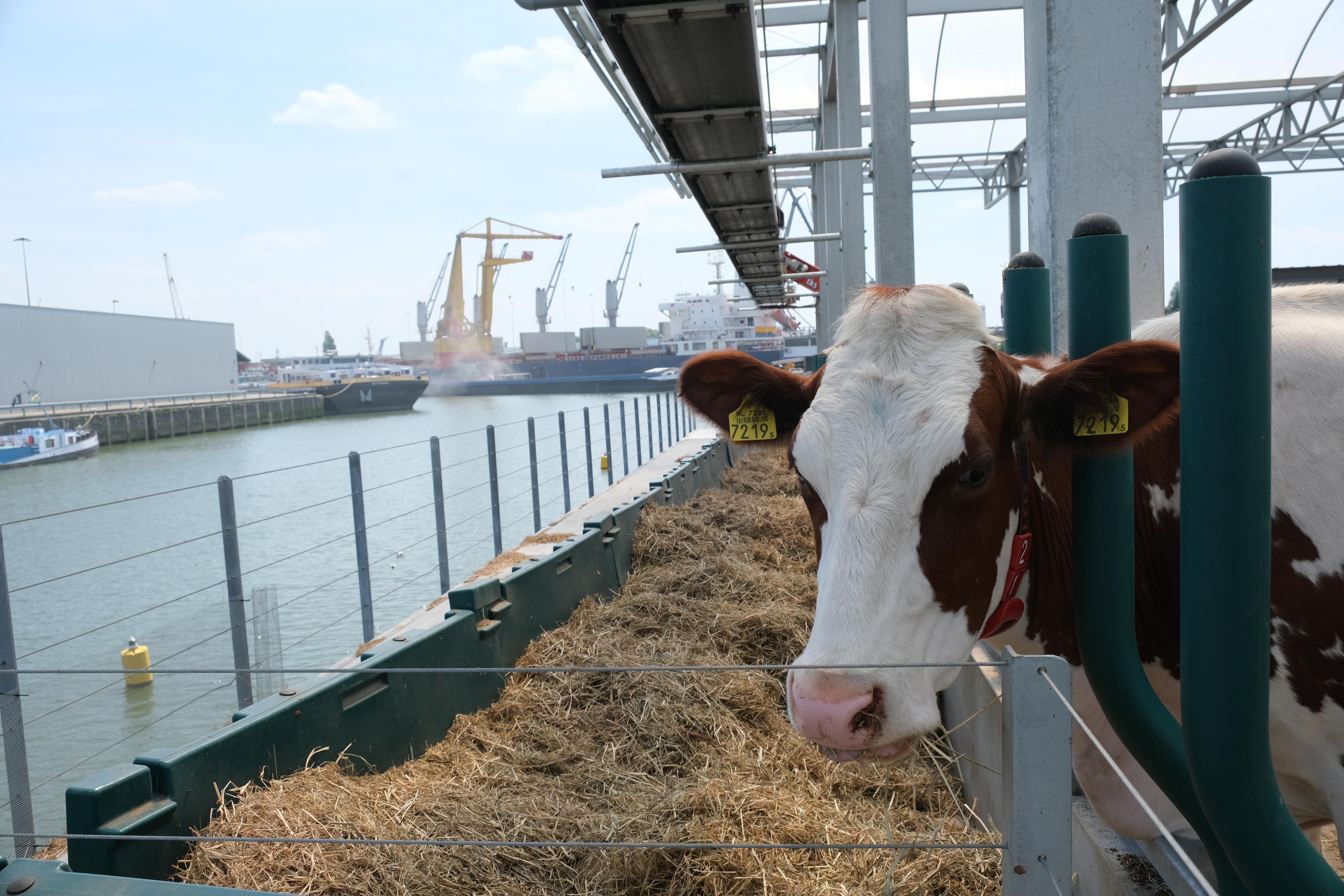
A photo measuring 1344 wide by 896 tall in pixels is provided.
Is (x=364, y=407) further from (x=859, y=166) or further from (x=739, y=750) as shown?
(x=739, y=750)

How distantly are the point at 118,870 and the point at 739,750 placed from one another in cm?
179

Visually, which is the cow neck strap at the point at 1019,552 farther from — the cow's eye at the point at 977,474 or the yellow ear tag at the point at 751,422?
the yellow ear tag at the point at 751,422

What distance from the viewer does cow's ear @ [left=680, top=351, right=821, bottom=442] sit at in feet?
6.79

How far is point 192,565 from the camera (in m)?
10.8

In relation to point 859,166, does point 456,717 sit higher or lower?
lower

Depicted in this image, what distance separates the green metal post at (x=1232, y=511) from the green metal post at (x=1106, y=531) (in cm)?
41

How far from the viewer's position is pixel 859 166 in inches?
402

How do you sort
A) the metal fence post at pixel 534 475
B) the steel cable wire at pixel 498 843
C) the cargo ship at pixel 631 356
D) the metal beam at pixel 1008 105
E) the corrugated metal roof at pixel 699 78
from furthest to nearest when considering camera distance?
the cargo ship at pixel 631 356 < the metal beam at pixel 1008 105 < the metal fence post at pixel 534 475 < the corrugated metal roof at pixel 699 78 < the steel cable wire at pixel 498 843

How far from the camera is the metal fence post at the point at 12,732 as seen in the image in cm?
308

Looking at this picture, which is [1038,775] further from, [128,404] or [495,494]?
[128,404]

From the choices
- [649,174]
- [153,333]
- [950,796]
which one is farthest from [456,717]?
[153,333]

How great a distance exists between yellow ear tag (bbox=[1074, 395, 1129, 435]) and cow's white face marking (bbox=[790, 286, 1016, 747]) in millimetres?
212

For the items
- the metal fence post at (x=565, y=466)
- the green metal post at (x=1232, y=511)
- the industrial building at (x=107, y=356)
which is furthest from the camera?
the industrial building at (x=107, y=356)

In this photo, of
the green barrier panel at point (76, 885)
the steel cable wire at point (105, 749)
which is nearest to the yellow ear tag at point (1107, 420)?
the green barrier panel at point (76, 885)
